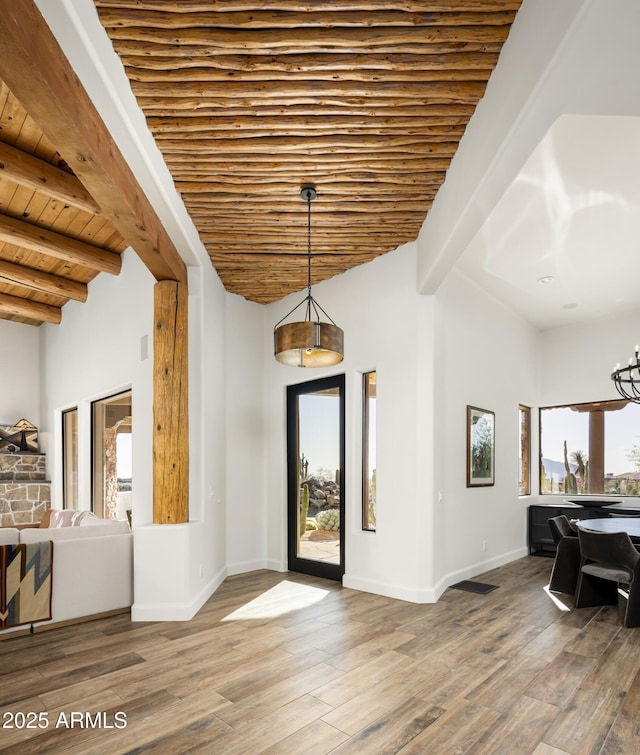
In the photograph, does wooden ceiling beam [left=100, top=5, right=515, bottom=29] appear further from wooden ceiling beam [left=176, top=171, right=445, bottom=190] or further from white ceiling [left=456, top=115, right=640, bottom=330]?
wooden ceiling beam [left=176, top=171, right=445, bottom=190]

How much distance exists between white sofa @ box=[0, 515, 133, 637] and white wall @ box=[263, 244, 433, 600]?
2.14 meters

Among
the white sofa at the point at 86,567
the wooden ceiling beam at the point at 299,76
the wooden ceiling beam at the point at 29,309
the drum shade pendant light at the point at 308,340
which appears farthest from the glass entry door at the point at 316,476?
the wooden ceiling beam at the point at 29,309

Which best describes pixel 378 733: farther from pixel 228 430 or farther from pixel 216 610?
pixel 228 430

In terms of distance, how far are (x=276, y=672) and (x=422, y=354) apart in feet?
9.58

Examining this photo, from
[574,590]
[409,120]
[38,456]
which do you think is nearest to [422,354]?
[409,120]

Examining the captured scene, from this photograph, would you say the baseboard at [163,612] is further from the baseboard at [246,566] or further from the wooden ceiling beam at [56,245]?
the wooden ceiling beam at [56,245]

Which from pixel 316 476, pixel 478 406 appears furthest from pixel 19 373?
pixel 478 406

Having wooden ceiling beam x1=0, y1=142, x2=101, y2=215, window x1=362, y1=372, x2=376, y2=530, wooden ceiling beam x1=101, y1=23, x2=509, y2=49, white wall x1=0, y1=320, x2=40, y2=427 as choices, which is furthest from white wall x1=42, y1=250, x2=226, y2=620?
wooden ceiling beam x1=101, y1=23, x2=509, y2=49

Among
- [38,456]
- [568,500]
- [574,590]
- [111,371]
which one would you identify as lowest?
[574,590]

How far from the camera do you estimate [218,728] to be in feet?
8.39

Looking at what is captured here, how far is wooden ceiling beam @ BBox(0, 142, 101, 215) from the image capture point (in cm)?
416

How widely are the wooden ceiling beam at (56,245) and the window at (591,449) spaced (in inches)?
254

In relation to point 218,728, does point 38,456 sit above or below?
above

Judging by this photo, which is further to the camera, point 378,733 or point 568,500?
point 568,500
